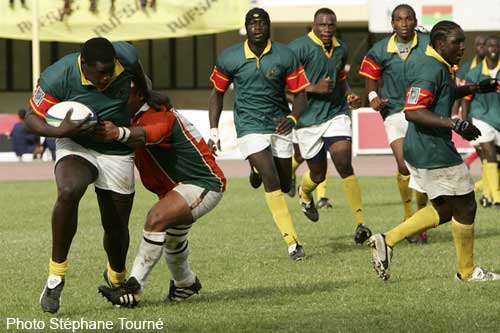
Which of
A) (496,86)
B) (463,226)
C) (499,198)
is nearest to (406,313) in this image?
(463,226)

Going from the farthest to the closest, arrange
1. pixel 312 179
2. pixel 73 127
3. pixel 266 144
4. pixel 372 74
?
1. pixel 312 179
2. pixel 372 74
3. pixel 266 144
4. pixel 73 127

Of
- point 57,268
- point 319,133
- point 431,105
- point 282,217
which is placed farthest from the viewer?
point 319,133

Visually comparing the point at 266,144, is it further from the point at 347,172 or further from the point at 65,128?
the point at 65,128

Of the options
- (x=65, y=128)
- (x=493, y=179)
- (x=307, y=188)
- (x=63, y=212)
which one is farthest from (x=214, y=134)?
(x=493, y=179)

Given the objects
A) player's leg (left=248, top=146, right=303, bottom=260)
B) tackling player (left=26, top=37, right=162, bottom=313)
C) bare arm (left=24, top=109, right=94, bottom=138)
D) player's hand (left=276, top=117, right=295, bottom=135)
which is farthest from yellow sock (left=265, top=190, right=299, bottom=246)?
bare arm (left=24, top=109, right=94, bottom=138)

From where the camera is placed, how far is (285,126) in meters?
13.0

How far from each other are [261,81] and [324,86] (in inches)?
43.2

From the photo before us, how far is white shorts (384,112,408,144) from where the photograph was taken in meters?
13.6

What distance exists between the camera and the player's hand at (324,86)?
45.9 feet

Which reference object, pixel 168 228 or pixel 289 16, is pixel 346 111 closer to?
pixel 168 228

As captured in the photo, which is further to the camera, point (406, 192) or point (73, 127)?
point (406, 192)

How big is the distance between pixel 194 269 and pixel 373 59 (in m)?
3.29

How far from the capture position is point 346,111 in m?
14.5

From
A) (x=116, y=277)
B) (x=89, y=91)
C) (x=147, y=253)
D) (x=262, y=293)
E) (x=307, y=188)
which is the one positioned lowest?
(x=307, y=188)
